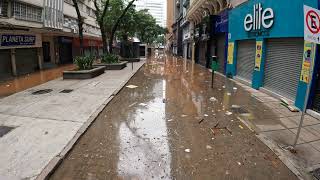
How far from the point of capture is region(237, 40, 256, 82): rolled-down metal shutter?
46.9 ft

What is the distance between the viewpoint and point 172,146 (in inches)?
225

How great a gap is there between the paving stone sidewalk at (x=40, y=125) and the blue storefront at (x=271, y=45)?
24.1 feet

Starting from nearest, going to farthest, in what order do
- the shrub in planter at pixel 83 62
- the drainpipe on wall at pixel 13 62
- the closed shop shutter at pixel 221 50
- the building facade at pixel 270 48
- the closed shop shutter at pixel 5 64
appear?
the building facade at pixel 270 48, the closed shop shutter at pixel 5 64, the shrub in planter at pixel 83 62, the drainpipe on wall at pixel 13 62, the closed shop shutter at pixel 221 50

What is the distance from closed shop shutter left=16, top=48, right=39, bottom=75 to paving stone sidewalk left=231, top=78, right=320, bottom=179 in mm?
17688

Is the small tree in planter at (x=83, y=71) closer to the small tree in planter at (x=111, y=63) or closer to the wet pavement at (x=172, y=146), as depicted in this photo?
the small tree in planter at (x=111, y=63)

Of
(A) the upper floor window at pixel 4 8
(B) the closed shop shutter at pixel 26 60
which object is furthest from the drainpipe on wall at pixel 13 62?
(A) the upper floor window at pixel 4 8

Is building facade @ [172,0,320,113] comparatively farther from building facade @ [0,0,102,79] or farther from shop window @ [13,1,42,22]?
shop window @ [13,1,42,22]

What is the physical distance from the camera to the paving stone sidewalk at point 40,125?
468 centimetres

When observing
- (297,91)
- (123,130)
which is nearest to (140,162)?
(123,130)

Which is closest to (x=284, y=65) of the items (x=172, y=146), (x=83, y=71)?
(x=172, y=146)

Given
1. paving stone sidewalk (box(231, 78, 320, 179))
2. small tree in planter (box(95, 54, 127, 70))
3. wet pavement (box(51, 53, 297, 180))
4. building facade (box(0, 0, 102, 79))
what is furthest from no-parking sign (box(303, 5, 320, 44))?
small tree in planter (box(95, 54, 127, 70))

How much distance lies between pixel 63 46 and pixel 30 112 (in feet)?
78.3

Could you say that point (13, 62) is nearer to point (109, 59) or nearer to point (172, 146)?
point (109, 59)

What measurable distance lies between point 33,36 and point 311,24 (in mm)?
20649
